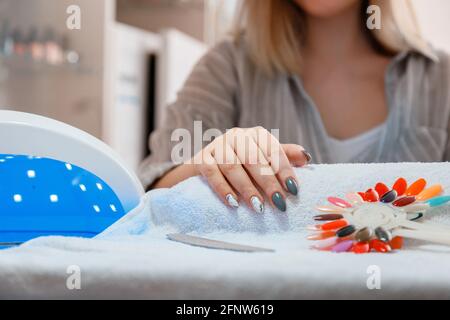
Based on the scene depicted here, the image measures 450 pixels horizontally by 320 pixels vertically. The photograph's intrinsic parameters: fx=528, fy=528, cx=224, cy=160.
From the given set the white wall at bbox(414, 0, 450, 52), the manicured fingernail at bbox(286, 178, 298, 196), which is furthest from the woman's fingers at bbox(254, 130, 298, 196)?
the white wall at bbox(414, 0, 450, 52)

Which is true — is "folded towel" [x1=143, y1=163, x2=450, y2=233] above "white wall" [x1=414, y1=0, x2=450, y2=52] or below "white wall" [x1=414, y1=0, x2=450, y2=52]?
below

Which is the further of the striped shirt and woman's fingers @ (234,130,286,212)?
the striped shirt

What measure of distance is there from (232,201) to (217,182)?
23mm

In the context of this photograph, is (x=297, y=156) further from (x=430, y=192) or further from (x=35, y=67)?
(x=35, y=67)

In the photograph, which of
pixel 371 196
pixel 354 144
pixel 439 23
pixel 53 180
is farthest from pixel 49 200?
pixel 439 23

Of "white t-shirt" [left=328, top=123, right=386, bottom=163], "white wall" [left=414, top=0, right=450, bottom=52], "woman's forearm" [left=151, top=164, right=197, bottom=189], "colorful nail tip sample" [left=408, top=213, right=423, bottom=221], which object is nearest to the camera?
"colorful nail tip sample" [left=408, top=213, right=423, bottom=221]

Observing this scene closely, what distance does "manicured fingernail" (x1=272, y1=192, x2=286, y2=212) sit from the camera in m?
0.36

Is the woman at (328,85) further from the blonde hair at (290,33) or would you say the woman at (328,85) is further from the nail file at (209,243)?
the nail file at (209,243)

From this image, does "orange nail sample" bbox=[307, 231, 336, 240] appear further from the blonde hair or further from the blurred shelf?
the blurred shelf

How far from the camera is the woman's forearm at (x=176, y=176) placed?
1.70ft

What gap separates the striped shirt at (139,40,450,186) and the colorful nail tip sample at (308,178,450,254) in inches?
17.1

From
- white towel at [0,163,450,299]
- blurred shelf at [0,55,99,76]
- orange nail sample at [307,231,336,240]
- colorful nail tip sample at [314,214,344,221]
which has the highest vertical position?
blurred shelf at [0,55,99,76]

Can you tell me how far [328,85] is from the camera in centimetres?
86
